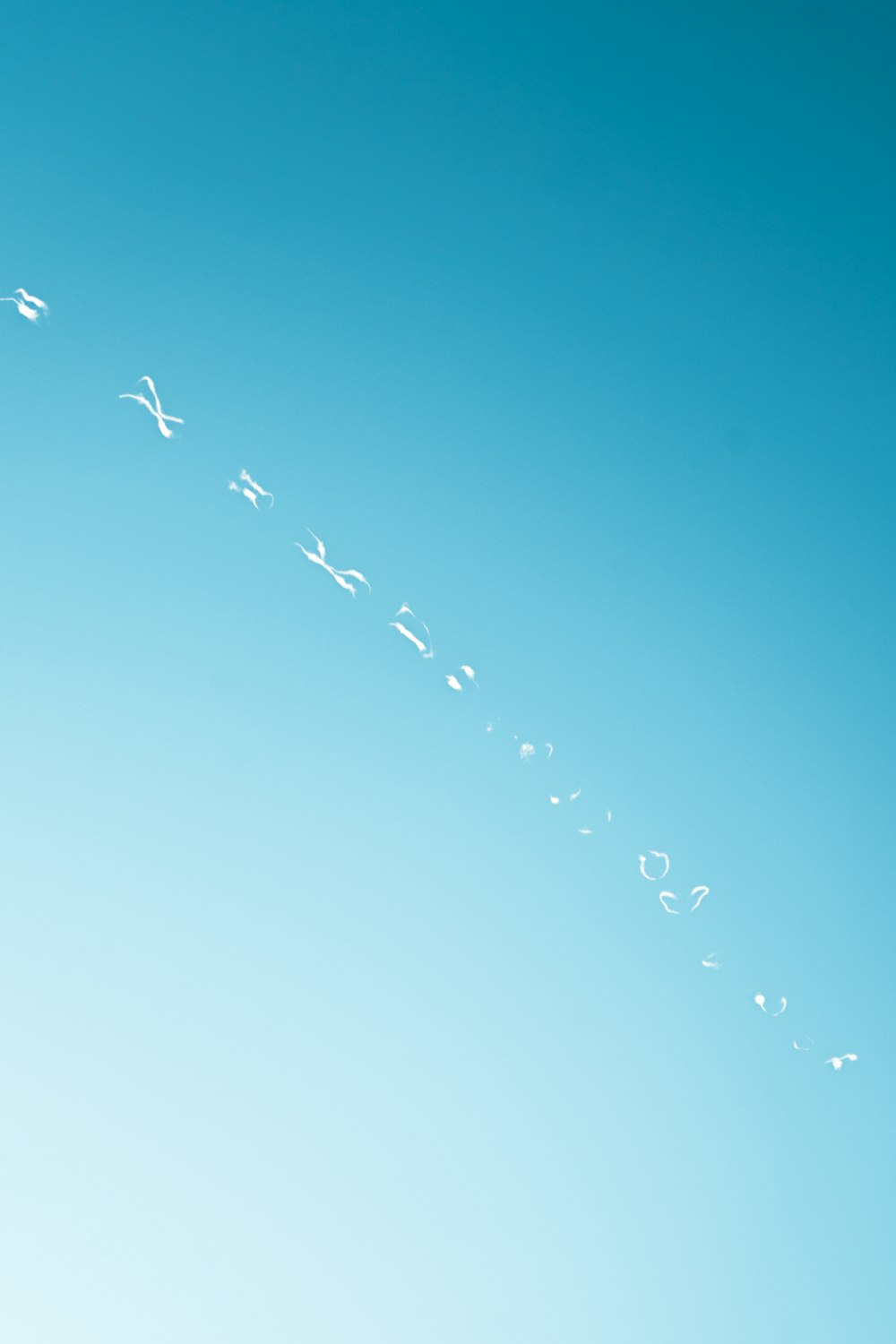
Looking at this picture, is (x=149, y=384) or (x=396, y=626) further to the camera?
(x=396, y=626)

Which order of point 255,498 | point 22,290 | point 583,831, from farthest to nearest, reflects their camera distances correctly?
point 583,831, point 255,498, point 22,290

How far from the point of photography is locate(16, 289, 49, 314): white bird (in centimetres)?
614

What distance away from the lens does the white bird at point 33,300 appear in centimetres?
614

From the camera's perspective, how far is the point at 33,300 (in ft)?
20.2

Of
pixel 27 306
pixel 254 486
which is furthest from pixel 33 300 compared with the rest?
pixel 254 486

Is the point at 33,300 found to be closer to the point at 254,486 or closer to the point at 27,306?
the point at 27,306

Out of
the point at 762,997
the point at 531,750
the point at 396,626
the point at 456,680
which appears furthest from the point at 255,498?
the point at 762,997

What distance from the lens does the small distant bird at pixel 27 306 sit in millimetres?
6145

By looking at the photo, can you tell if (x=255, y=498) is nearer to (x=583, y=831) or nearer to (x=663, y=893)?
(x=583, y=831)

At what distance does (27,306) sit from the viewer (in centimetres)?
616

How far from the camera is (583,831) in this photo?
23.0 feet

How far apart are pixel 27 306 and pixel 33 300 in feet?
0.18

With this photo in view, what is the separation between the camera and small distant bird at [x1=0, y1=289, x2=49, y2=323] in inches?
242

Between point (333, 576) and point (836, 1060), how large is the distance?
507cm
